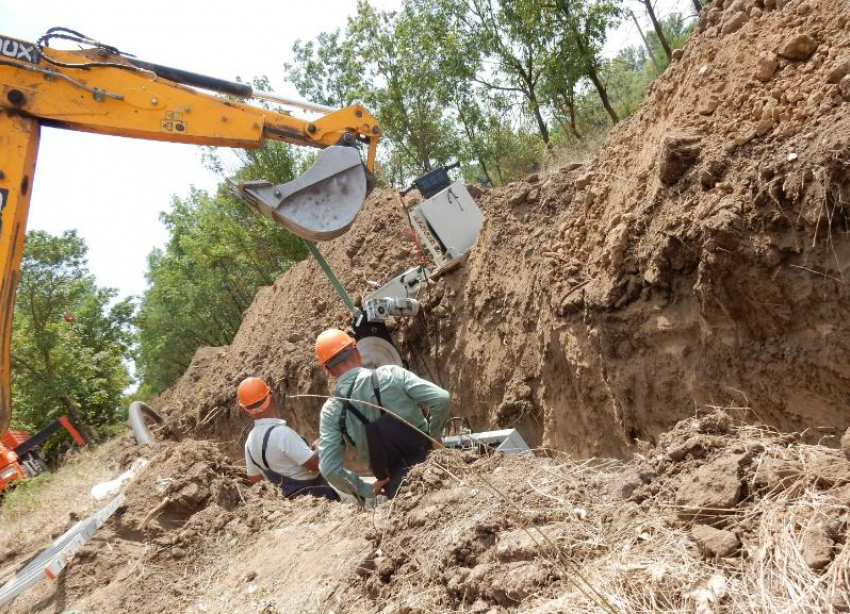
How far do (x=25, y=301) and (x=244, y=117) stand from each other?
1586 centimetres

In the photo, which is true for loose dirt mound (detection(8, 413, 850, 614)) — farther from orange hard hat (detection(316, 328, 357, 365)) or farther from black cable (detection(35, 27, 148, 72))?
black cable (detection(35, 27, 148, 72))

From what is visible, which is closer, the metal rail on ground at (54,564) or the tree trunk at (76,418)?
the metal rail on ground at (54,564)

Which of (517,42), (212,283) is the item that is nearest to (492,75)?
(517,42)

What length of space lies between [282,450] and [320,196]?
2662 mm

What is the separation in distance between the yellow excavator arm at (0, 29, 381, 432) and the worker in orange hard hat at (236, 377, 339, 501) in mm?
1849

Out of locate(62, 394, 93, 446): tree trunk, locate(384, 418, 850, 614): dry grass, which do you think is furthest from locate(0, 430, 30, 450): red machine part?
locate(384, 418, 850, 614): dry grass

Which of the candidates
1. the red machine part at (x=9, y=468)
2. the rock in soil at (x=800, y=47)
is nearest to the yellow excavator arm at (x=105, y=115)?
the rock in soil at (x=800, y=47)

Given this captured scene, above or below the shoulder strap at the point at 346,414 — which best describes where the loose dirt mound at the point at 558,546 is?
below

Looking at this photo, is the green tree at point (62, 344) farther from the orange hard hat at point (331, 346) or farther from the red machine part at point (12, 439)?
the orange hard hat at point (331, 346)

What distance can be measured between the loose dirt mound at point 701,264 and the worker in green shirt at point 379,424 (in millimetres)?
1460

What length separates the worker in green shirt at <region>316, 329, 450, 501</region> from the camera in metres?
5.03

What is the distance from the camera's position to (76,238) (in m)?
21.2

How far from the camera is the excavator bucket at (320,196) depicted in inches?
265

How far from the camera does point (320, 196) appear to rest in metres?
6.88
